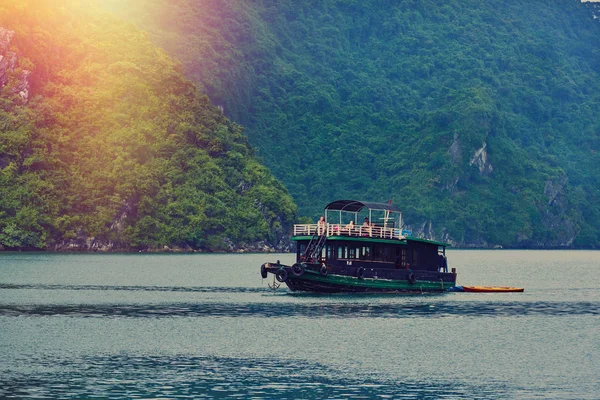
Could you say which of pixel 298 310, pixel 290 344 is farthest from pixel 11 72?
pixel 290 344

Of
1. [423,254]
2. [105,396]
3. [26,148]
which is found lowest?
[105,396]

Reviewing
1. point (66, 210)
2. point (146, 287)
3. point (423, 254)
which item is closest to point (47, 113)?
point (66, 210)

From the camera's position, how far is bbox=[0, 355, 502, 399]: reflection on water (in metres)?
36.5

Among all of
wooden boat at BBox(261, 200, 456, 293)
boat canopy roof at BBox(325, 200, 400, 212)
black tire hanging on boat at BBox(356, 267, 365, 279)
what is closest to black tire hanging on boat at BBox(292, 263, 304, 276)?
wooden boat at BBox(261, 200, 456, 293)

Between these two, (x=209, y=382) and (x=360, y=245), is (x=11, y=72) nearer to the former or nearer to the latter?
(x=360, y=245)

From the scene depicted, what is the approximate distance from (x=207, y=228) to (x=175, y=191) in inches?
359

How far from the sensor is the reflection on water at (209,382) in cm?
3647

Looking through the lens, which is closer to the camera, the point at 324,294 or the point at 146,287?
the point at 324,294

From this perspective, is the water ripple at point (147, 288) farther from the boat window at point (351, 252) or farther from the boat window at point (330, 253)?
the boat window at point (351, 252)

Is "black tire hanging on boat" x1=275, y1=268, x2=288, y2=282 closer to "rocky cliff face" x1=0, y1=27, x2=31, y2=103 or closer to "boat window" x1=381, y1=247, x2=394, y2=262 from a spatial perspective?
"boat window" x1=381, y1=247, x2=394, y2=262

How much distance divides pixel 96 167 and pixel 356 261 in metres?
109

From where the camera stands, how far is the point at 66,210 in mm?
171375

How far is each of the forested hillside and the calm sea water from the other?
86.5 m

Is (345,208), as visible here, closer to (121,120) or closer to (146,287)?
(146,287)
